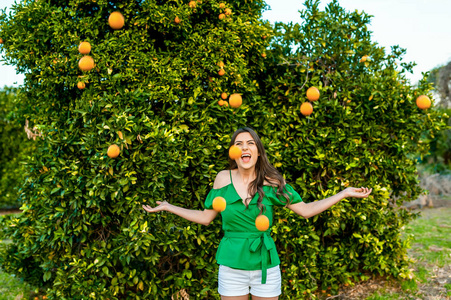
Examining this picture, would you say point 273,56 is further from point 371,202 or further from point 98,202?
point 98,202

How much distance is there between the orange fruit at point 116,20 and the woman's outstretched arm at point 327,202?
2086 millimetres

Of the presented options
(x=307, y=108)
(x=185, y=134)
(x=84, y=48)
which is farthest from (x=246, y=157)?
(x=84, y=48)

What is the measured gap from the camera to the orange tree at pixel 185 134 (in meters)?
2.88

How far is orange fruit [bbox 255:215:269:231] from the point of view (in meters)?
2.18

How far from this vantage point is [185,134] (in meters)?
3.07

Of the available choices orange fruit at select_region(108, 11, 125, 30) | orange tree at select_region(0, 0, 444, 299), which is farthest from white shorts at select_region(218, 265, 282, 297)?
orange fruit at select_region(108, 11, 125, 30)

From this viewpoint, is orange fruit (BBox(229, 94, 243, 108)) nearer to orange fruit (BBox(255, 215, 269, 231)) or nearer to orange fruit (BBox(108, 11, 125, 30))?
orange fruit (BBox(108, 11, 125, 30))

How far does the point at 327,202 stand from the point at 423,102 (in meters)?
2.11

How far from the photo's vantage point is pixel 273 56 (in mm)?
3918

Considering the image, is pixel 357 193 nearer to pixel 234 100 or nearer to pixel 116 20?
pixel 234 100

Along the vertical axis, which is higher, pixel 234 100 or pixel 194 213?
pixel 234 100

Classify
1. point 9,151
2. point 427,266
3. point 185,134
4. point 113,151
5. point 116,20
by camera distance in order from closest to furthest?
point 113,151, point 116,20, point 185,134, point 427,266, point 9,151

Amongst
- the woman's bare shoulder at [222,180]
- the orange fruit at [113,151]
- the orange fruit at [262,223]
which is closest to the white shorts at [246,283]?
the orange fruit at [262,223]

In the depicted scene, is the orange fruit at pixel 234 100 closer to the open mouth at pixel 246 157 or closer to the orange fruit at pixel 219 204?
the open mouth at pixel 246 157
